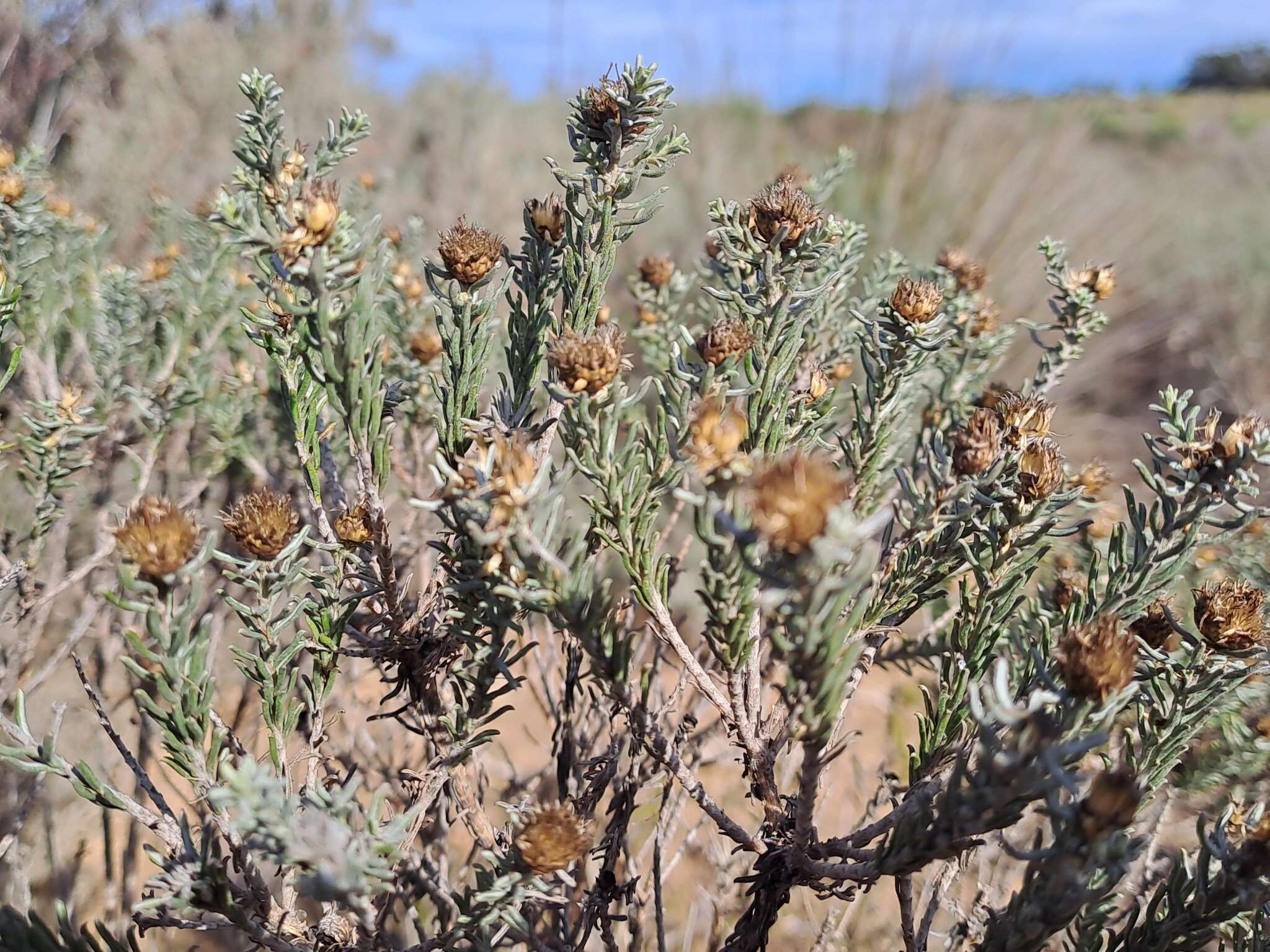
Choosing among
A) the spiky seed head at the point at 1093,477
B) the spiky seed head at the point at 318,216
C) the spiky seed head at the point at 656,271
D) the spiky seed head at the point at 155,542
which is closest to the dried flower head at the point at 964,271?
the spiky seed head at the point at 1093,477

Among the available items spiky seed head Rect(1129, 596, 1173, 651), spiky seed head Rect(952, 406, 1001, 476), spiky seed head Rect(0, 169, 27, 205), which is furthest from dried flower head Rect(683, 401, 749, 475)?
spiky seed head Rect(0, 169, 27, 205)

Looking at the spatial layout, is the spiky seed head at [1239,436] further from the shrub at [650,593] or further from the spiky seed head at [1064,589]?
the spiky seed head at [1064,589]

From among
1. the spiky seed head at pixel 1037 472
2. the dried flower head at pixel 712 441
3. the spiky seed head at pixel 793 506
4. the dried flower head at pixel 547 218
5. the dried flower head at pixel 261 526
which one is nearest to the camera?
the spiky seed head at pixel 793 506

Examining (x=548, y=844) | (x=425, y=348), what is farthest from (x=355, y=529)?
(x=425, y=348)

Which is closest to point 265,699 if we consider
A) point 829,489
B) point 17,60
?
point 829,489

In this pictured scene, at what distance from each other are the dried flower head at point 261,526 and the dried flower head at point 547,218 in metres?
0.43

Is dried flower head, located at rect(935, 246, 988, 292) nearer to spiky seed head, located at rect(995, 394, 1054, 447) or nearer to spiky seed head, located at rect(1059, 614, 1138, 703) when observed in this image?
spiky seed head, located at rect(995, 394, 1054, 447)

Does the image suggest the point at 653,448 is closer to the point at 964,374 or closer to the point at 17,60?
the point at 964,374

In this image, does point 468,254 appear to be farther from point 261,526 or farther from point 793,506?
point 793,506

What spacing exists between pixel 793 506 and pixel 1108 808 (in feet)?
1.14

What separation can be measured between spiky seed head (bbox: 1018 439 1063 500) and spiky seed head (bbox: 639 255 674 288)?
0.77 meters

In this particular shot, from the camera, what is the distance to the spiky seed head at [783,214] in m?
0.89

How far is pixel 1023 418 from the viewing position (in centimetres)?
91

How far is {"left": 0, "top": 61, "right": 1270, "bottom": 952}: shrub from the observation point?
657mm
